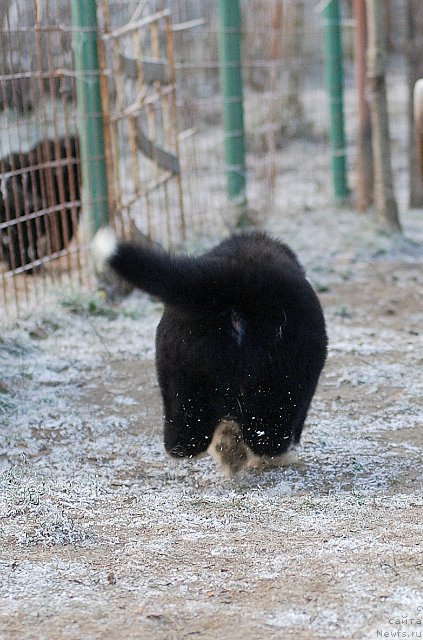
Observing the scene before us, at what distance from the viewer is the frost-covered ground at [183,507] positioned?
264 centimetres

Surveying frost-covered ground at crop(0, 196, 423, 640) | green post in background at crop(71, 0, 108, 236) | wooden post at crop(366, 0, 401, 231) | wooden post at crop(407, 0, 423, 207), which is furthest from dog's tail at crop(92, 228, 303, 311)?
wooden post at crop(407, 0, 423, 207)

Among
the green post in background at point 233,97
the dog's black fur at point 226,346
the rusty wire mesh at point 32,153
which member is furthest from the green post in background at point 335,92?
the dog's black fur at point 226,346

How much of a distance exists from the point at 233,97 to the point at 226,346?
5.46 meters

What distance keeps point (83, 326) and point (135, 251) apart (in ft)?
8.47

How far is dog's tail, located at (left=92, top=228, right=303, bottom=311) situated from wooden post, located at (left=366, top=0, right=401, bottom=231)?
4.96 metres

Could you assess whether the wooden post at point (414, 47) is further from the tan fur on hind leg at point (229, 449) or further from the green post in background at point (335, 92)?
the tan fur on hind leg at point (229, 449)

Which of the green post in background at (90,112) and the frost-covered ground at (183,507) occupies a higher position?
the green post in background at (90,112)

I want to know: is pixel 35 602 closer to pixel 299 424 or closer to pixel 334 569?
pixel 334 569

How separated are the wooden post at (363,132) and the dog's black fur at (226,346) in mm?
5952

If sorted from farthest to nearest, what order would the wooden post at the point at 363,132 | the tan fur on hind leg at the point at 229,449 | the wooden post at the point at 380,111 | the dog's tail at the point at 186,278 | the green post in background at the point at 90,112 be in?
the wooden post at the point at 363,132, the wooden post at the point at 380,111, the green post in background at the point at 90,112, the tan fur on hind leg at the point at 229,449, the dog's tail at the point at 186,278

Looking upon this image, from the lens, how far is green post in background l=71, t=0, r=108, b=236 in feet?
20.3

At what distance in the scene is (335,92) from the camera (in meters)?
9.73

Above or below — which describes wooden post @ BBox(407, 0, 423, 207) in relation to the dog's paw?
above

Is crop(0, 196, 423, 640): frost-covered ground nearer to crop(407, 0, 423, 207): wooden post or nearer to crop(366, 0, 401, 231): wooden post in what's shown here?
crop(366, 0, 401, 231): wooden post
